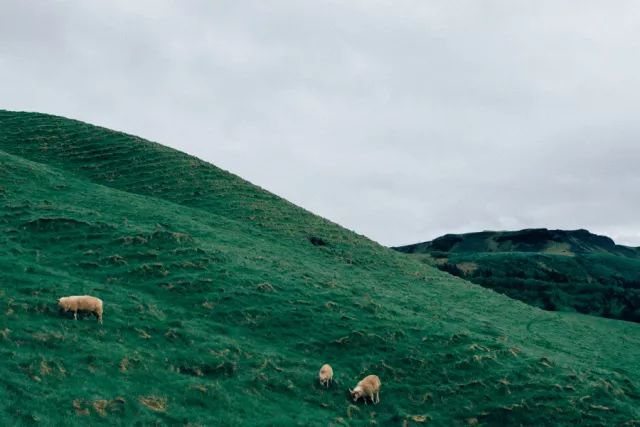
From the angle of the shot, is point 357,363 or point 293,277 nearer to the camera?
point 357,363

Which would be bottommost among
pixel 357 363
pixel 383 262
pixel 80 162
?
pixel 357 363

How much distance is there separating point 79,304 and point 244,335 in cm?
707

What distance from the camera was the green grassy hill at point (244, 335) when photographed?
16.4 m

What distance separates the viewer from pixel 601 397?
69.7 feet

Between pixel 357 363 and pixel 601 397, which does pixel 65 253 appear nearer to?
pixel 357 363

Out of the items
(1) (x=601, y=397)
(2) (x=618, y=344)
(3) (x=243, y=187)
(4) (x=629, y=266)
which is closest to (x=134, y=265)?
(1) (x=601, y=397)

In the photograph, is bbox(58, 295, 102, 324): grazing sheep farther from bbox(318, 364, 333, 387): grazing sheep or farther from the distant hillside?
the distant hillside

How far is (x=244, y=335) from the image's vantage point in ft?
76.4

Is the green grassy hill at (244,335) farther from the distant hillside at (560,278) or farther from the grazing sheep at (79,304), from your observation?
the distant hillside at (560,278)

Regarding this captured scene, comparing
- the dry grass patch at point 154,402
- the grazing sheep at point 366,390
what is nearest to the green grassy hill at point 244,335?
the dry grass patch at point 154,402

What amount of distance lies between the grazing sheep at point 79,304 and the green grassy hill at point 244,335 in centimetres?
40

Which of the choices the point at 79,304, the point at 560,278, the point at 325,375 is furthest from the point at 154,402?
the point at 560,278

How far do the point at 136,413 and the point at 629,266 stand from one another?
134653 millimetres

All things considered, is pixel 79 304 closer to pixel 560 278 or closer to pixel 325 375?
pixel 325 375
